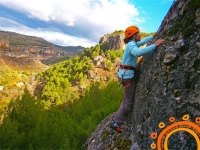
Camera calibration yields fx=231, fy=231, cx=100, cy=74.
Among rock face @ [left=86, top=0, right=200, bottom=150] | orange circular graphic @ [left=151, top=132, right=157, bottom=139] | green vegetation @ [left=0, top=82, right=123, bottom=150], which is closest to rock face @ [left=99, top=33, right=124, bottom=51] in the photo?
green vegetation @ [left=0, top=82, right=123, bottom=150]

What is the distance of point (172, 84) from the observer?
195 inches

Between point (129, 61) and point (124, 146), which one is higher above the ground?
point (129, 61)

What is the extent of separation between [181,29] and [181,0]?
1054 mm

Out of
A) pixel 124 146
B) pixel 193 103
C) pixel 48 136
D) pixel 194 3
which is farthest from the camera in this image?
pixel 48 136

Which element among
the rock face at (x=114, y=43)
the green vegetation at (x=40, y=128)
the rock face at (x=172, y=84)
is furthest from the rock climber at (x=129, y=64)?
the rock face at (x=114, y=43)

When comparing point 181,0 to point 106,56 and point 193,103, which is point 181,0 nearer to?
point 193,103

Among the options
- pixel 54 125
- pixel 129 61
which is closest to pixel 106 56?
pixel 54 125

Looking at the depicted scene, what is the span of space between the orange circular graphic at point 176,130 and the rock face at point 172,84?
0.16ft

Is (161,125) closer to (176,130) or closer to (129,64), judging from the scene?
(176,130)

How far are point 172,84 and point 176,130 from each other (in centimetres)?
99

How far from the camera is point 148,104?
556 cm

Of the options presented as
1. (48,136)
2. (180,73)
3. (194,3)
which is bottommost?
(48,136)

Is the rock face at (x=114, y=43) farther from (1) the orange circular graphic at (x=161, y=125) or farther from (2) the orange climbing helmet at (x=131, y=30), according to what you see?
(1) the orange circular graphic at (x=161, y=125)

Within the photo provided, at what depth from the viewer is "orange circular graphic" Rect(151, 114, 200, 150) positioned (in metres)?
4.22
